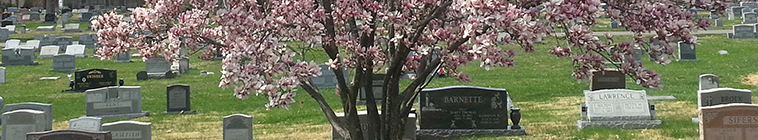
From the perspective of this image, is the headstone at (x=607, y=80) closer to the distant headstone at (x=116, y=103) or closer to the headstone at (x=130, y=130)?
the distant headstone at (x=116, y=103)

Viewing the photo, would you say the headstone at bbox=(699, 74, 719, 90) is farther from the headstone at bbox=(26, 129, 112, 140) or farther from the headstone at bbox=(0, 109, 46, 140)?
the headstone at bbox=(0, 109, 46, 140)

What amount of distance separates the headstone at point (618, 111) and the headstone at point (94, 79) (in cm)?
1482

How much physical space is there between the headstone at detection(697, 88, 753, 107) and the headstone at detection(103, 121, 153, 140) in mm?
8772

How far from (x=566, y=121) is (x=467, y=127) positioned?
2.20m

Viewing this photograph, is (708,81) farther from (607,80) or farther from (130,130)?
(130,130)

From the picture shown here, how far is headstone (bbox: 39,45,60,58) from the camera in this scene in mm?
41284

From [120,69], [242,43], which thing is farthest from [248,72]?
[120,69]

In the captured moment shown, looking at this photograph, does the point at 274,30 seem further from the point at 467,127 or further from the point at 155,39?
the point at 467,127

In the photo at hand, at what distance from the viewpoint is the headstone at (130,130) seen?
14.8 m

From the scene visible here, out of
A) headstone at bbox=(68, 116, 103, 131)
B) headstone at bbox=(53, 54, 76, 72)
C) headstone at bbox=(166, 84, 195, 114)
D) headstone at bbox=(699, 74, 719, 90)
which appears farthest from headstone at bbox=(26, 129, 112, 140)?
headstone at bbox=(53, 54, 76, 72)

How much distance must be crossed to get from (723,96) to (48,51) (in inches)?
1244

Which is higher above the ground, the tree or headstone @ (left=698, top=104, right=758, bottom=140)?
the tree

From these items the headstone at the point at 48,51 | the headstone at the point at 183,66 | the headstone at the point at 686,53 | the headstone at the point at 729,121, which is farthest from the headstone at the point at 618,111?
the headstone at the point at 48,51

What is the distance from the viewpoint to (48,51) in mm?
41812
